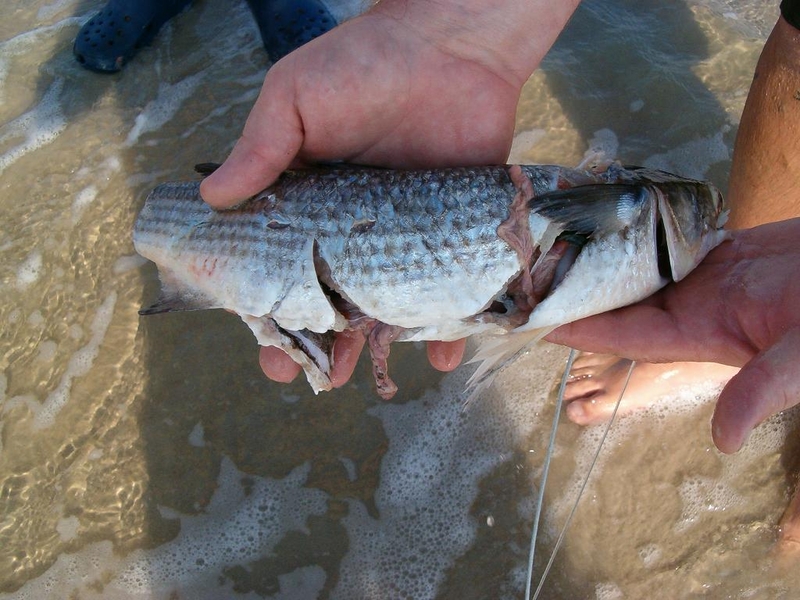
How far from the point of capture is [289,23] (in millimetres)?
5715

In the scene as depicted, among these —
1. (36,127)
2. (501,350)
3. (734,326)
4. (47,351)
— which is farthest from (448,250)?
(36,127)

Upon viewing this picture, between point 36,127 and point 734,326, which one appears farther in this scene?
point 36,127

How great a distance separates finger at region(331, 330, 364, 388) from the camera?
358 cm

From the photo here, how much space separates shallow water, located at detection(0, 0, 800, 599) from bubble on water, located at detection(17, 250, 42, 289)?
2 centimetres

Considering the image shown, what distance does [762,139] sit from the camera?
168 inches

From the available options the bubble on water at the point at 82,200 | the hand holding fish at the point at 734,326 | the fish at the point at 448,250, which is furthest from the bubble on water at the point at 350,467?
the bubble on water at the point at 82,200

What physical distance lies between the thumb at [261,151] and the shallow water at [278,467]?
5.53 feet

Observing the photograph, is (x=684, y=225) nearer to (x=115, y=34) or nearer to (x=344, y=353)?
(x=344, y=353)

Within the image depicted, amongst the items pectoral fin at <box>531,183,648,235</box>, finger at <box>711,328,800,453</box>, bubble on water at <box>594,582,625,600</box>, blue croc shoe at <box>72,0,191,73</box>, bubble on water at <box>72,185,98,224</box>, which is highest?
blue croc shoe at <box>72,0,191,73</box>

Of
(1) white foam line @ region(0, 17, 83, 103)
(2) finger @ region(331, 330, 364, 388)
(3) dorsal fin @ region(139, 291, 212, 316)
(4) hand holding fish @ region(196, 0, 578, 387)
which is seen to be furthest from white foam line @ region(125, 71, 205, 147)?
(2) finger @ region(331, 330, 364, 388)

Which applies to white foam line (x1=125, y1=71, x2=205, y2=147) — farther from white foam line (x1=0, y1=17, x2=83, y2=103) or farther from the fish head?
the fish head

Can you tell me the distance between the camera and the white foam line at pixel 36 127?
534 centimetres

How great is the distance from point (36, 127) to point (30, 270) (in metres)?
1.63

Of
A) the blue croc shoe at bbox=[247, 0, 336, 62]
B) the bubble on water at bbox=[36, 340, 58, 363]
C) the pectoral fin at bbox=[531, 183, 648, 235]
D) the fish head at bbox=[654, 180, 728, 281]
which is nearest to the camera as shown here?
the pectoral fin at bbox=[531, 183, 648, 235]
